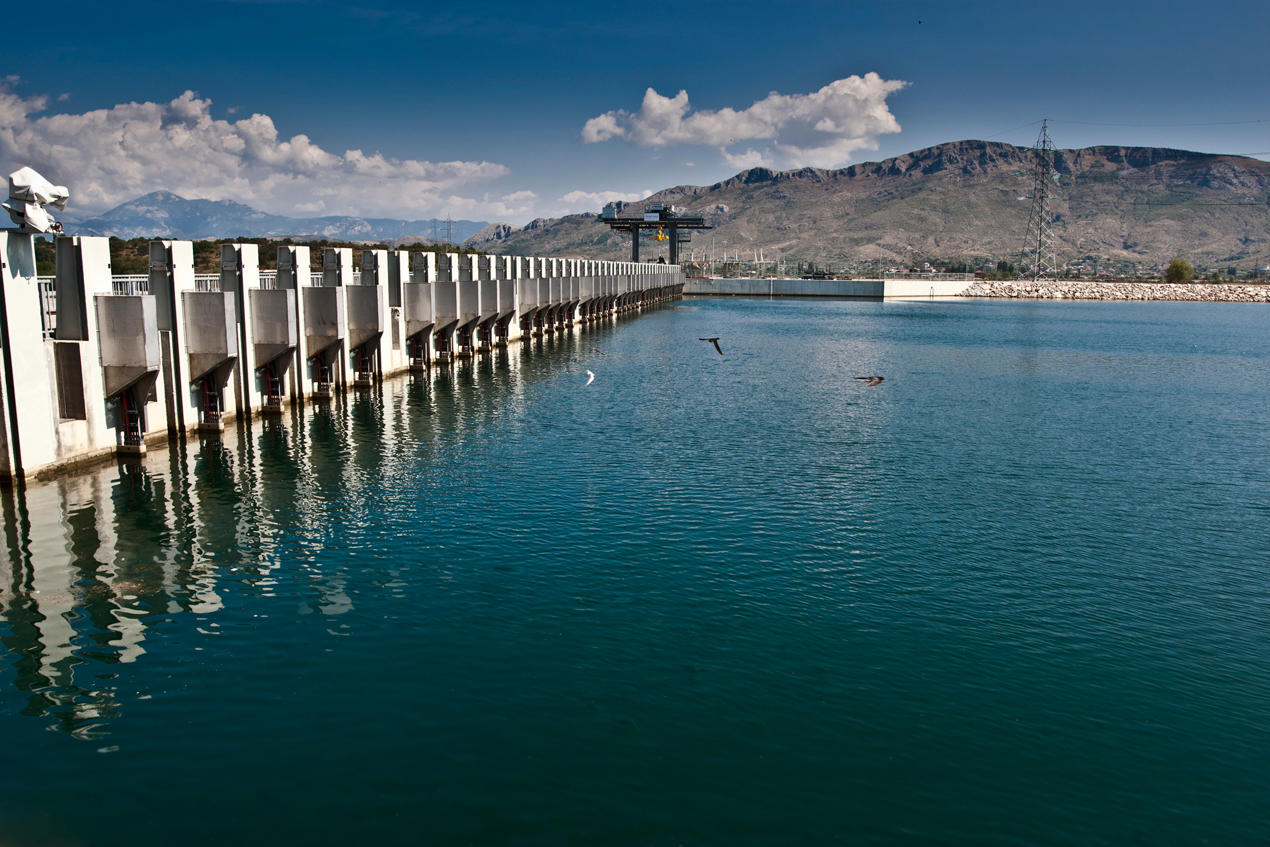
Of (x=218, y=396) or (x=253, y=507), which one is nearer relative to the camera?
(x=253, y=507)

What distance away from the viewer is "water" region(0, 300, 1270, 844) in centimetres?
1023

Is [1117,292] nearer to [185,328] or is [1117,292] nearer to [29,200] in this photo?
[185,328]

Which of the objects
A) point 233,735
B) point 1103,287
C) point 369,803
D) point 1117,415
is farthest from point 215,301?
point 1103,287

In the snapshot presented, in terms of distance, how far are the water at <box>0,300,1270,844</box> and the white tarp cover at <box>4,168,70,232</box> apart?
724cm

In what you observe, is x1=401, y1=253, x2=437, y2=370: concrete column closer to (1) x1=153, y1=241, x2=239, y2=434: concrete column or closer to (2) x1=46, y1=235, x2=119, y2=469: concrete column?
(1) x1=153, y1=241, x2=239, y2=434: concrete column

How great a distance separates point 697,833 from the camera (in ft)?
31.7

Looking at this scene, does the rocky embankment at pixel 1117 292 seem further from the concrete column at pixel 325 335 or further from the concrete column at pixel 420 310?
the concrete column at pixel 325 335

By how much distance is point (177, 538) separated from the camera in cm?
1983

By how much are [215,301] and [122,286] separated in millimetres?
2997

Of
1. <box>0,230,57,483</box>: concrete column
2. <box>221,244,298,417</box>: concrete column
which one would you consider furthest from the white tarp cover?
<box>221,244,298,417</box>: concrete column

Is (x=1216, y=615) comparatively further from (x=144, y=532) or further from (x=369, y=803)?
(x=144, y=532)

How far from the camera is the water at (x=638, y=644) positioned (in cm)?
1023

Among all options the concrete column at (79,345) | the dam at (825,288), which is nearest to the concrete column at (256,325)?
the concrete column at (79,345)

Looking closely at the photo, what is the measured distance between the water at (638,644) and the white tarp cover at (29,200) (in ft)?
23.7
